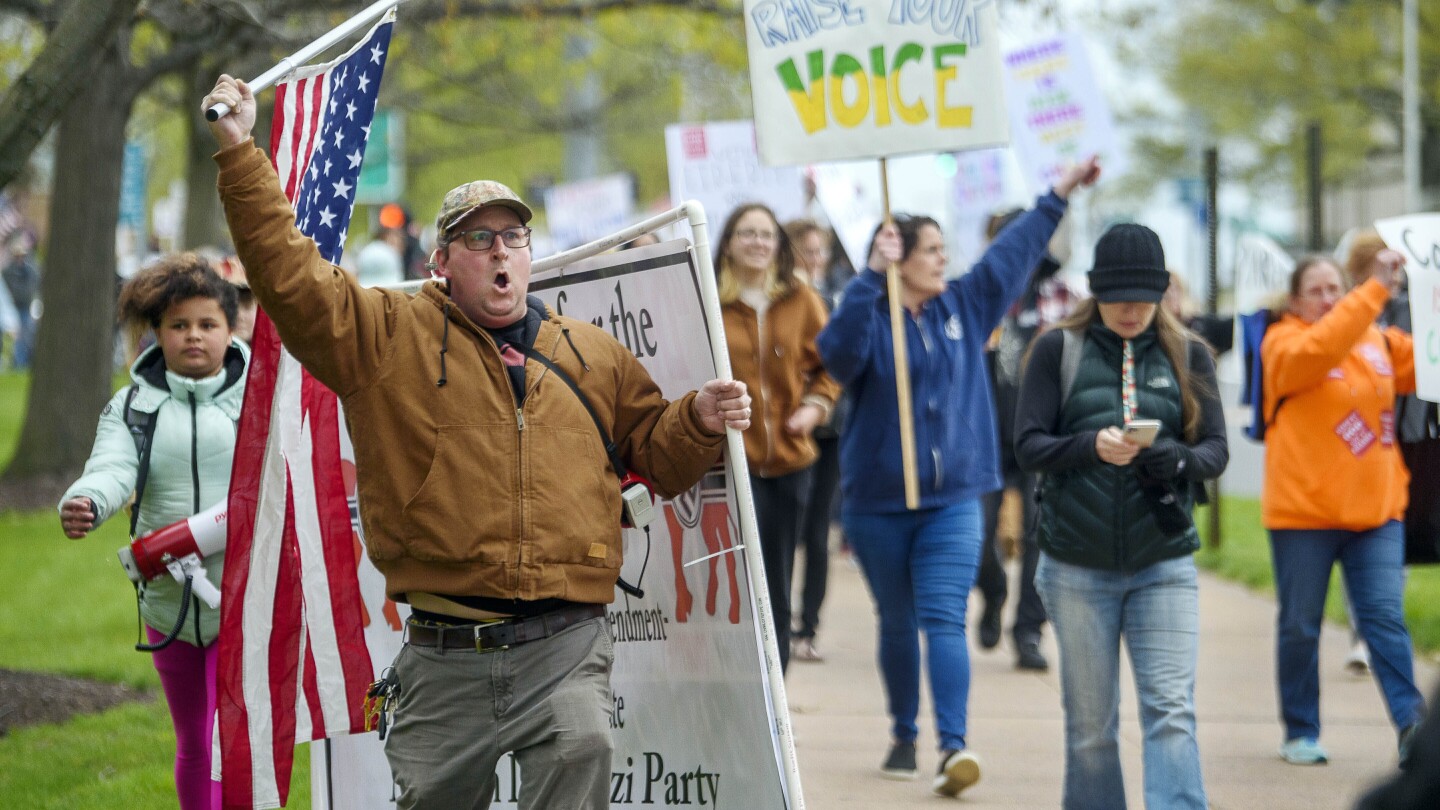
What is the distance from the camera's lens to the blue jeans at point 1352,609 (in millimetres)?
6438

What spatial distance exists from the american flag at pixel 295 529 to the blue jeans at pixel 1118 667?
2096mm

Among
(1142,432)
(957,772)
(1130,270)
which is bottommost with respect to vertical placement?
(957,772)

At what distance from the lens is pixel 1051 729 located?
24.2 ft

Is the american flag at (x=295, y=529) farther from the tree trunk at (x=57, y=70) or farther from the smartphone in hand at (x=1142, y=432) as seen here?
the smartphone in hand at (x=1142, y=432)

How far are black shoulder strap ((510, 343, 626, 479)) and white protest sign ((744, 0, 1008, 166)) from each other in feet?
8.53

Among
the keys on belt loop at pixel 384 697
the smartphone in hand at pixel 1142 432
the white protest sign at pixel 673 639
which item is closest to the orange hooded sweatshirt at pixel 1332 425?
the smartphone in hand at pixel 1142 432

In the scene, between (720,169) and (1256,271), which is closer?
(1256,271)

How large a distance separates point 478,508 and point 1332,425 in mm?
3976

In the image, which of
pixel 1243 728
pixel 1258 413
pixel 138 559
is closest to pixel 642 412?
pixel 138 559

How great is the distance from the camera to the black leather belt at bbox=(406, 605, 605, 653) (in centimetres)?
414

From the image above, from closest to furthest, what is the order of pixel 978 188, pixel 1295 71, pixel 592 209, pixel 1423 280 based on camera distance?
pixel 1423 280 < pixel 978 188 < pixel 592 209 < pixel 1295 71

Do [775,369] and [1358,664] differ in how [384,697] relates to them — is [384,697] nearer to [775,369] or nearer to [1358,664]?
[775,369]

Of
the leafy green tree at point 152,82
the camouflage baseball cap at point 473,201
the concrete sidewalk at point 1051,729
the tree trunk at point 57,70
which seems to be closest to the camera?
the camouflage baseball cap at point 473,201

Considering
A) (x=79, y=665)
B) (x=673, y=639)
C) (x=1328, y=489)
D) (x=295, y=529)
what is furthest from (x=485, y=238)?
(x=79, y=665)
